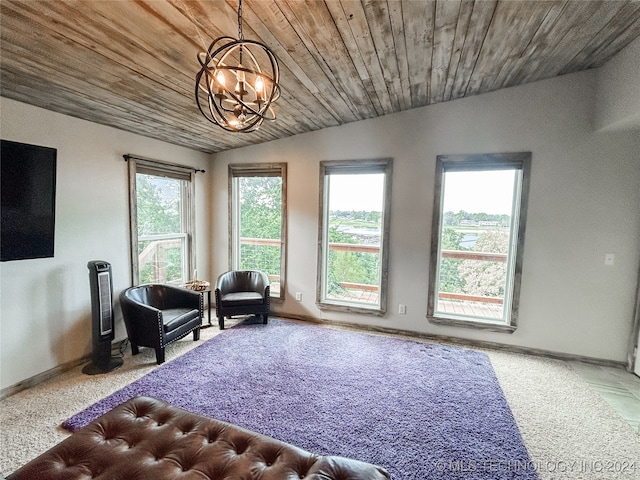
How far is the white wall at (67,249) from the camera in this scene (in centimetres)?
241

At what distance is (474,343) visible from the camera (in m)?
3.55

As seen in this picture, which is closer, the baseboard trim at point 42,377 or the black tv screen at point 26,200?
the black tv screen at point 26,200

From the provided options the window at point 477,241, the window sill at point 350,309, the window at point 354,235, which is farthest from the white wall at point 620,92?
the window sill at point 350,309

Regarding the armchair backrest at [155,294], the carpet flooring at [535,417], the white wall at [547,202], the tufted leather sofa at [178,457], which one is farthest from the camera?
the armchair backrest at [155,294]

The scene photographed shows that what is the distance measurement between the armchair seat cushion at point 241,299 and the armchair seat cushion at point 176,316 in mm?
437

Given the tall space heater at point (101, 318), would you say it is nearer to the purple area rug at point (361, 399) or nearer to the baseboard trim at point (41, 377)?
the baseboard trim at point (41, 377)

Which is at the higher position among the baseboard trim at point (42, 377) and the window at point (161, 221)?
the window at point (161, 221)

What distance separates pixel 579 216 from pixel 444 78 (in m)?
2.06

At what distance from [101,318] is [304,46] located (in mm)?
2967

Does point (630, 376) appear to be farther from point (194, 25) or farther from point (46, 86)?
point (46, 86)

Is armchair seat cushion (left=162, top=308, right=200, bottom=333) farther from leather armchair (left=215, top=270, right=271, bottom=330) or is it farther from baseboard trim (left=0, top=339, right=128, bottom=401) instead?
baseboard trim (left=0, top=339, right=128, bottom=401)

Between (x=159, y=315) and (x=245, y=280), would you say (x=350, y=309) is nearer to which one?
(x=245, y=280)

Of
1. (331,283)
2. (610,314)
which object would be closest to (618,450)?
(610,314)

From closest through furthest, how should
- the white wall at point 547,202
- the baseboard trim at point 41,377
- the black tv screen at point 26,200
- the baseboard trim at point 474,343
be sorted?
the black tv screen at point 26,200 → the baseboard trim at point 41,377 → the white wall at point 547,202 → the baseboard trim at point 474,343
